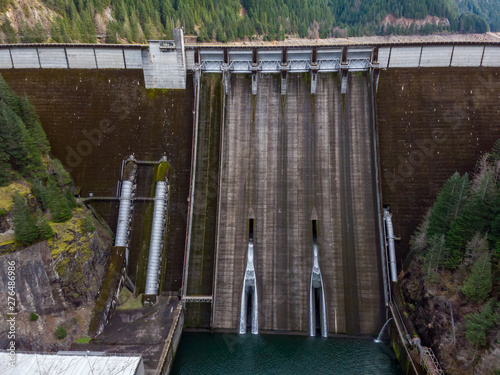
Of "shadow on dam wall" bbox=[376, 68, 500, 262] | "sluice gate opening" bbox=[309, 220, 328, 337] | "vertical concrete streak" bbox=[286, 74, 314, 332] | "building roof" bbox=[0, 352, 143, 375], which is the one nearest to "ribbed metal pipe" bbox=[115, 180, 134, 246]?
"building roof" bbox=[0, 352, 143, 375]

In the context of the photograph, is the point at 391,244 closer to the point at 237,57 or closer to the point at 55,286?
Result: the point at 237,57

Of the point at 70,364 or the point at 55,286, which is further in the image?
the point at 55,286

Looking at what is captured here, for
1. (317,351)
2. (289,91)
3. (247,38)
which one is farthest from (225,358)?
(247,38)

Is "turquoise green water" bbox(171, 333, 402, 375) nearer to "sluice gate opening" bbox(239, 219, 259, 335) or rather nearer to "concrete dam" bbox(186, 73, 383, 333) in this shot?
"sluice gate opening" bbox(239, 219, 259, 335)

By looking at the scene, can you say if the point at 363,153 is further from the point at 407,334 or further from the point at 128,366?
the point at 128,366

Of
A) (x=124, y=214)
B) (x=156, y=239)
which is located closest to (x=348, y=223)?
(x=156, y=239)
